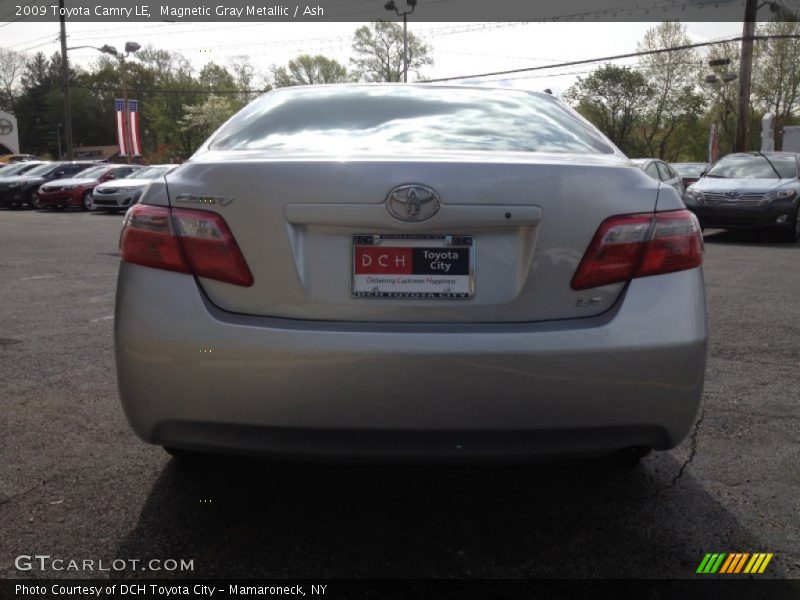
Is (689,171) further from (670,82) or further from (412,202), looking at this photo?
(670,82)

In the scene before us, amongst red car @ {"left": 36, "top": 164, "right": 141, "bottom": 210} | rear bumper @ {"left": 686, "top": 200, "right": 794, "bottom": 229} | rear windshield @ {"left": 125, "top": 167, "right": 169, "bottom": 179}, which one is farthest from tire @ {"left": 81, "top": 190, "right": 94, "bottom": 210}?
rear bumper @ {"left": 686, "top": 200, "right": 794, "bottom": 229}

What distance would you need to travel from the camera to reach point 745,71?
76.7ft

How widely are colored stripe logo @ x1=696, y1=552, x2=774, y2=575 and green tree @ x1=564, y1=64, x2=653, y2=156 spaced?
197 ft

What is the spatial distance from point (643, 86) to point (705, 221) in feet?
163

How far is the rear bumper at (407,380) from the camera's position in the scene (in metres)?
2.20

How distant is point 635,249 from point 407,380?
2.56 ft

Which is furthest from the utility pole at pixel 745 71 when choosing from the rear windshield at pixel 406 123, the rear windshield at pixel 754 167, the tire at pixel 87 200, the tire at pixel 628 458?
the tire at pixel 628 458

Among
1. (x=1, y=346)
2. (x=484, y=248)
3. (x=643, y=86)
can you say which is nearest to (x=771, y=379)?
(x=484, y=248)

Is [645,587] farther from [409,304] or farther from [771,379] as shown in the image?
[771,379]

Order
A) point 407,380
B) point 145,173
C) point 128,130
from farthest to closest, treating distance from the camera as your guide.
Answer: point 128,130
point 145,173
point 407,380

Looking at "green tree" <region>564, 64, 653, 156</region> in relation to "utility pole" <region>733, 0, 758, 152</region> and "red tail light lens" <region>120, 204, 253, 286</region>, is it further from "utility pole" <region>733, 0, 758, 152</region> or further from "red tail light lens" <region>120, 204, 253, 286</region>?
"red tail light lens" <region>120, 204, 253, 286</region>

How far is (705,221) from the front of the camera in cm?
1406

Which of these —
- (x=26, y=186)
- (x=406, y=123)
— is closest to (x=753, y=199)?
(x=406, y=123)

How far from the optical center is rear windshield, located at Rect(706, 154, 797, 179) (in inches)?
575
